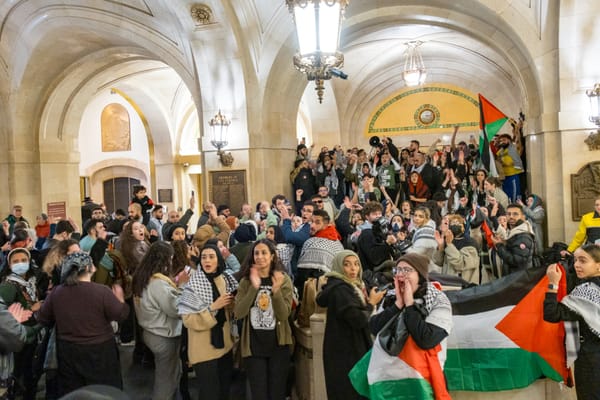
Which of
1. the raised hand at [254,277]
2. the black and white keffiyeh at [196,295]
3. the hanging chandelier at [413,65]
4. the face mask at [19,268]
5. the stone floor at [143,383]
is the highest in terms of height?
the hanging chandelier at [413,65]

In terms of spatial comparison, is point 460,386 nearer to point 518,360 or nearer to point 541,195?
point 518,360

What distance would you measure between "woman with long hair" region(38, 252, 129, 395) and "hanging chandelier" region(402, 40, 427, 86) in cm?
1245

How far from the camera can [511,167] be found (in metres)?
9.38

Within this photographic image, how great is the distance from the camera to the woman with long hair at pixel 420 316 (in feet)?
9.09

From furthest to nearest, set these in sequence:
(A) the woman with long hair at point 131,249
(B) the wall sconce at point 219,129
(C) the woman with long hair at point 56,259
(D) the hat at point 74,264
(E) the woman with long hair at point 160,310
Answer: (B) the wall sconce at point 219,129 < (A) the woman with long hair at point 131,249 < (C) the woman with long hair at point 56,259 < (E) the woman with long hair at point 160,310 < (D) the hat at point 74,264

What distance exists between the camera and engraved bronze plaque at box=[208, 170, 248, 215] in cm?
1045

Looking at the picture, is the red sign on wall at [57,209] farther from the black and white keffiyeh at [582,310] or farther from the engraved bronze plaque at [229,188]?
the black and white keffiyeh at [582,310]

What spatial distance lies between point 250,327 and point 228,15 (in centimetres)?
723

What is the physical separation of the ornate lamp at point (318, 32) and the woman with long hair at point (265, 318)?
155 centimetres

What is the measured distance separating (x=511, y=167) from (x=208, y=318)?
23.7 ft

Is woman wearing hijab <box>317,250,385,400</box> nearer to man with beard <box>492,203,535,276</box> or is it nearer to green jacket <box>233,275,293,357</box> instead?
green jacket <box>233,275,293,357</box>

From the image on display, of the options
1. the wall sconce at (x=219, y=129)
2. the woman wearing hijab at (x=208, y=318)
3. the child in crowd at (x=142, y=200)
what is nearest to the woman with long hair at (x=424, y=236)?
the woman wearing hijab at (x=208, y=318)

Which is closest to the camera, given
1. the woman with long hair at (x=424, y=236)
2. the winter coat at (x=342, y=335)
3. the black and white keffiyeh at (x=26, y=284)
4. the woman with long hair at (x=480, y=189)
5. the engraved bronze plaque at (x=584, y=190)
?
the winter coat at (x=342, y=335)

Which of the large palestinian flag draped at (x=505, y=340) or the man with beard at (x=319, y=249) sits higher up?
the man with beard at (x=319, y=249)
